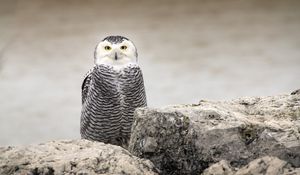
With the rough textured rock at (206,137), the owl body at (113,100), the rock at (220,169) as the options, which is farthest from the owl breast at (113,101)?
the rock at (220,169)

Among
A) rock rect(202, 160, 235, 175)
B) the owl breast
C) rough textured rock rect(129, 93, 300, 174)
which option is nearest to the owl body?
the owl breast

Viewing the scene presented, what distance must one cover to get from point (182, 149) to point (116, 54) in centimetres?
110

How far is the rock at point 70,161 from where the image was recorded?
128cm

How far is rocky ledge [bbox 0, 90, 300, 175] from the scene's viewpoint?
129 cm

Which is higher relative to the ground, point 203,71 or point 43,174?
point 203,71

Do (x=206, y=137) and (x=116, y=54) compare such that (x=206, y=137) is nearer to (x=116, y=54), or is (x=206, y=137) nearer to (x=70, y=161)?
(x=70, y=161)

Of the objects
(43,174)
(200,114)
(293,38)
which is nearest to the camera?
(43,174)

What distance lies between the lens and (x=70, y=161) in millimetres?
1294

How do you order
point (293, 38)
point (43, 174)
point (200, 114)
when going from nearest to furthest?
point (43, 174) < point (200, 114) < point (293, 38)

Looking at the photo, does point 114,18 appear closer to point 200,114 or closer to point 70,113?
point 70,113

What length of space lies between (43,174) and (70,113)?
2609 mm

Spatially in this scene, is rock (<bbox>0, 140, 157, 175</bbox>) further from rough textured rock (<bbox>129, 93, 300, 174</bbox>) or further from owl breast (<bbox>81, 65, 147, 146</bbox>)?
owl breast (<bbox>81, 65, 147, 146</bbox>)

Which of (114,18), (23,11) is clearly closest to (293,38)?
(114,18)

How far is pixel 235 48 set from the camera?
3.92 m
